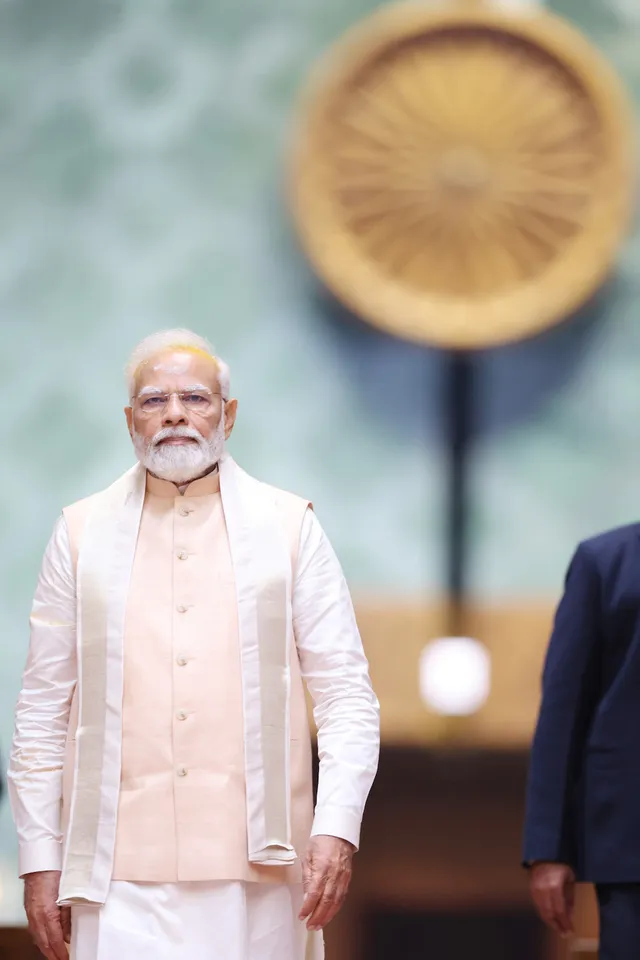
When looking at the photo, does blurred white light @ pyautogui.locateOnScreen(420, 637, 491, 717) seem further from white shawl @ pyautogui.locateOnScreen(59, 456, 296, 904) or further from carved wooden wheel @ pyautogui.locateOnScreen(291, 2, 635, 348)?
white shawl @ pyautogui.locateOnScreen(59, 456, 296, 904)

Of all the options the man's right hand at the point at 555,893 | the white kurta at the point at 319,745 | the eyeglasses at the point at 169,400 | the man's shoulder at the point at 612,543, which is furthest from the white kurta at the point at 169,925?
the man's shoulder at the point at 612,543

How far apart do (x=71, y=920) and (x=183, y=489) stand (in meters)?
0.79

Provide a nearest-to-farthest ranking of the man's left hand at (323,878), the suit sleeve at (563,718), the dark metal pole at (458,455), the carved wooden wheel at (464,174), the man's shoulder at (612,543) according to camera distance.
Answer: the man's left hand at (323,878), the suit sleeve at (563,718), the man's shoulder at (612,543), the carved wooden wheel at (464,174), the dark metal pole at (458,455)

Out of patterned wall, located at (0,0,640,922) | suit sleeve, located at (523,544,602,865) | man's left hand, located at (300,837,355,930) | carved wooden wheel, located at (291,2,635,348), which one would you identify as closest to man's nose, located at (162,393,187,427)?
man's left hand, located at (300,837,355,930)

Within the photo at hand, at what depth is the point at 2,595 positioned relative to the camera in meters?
4.90

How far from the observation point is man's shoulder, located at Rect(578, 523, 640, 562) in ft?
10.3

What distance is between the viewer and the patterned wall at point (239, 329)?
4910 mm

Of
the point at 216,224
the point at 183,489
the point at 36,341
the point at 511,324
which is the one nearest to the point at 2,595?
the point at 36,341

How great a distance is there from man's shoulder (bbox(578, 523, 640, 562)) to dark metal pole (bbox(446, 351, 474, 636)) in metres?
1.72

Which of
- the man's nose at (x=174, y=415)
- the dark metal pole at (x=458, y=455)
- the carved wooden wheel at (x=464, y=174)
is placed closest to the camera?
the man's nose at (x=174, y=415)

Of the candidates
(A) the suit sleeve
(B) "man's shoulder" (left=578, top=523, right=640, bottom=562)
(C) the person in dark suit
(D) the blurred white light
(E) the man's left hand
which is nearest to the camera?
(E) the man's left hand

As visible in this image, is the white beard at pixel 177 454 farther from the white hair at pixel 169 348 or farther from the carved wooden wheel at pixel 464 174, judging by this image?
the carved wooden wheel at pixel 464 174

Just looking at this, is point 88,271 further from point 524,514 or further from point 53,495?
point 524,514

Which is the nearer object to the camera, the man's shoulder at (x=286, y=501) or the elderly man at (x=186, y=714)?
the elderly man at (x=186, y=714)
